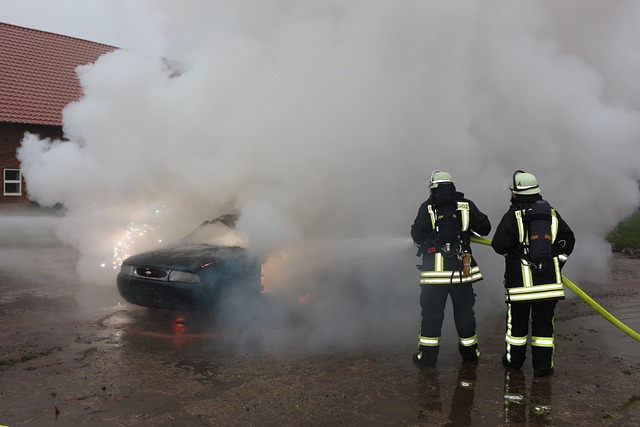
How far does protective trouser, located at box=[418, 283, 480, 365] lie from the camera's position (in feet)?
17.1

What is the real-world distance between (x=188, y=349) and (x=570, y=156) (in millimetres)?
5943

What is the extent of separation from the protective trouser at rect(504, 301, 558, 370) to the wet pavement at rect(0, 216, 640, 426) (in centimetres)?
15

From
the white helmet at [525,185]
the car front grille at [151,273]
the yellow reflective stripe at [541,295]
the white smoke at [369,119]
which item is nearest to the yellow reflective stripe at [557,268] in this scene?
the yellow reflective stripe at [541,295]

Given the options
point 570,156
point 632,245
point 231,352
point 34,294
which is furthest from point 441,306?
point 632,245

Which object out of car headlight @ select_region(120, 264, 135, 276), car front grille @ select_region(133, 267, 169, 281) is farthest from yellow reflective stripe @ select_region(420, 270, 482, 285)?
car headlight @ select_region(120, 264, 135, 276)

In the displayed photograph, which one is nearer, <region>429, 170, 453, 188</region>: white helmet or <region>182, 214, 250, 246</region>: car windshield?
<region>429, 170, 453, 188</region>: white helmet

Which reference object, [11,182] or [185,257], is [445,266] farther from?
[11,182]

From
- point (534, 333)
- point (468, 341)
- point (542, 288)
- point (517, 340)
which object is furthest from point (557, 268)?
point (468, 341)

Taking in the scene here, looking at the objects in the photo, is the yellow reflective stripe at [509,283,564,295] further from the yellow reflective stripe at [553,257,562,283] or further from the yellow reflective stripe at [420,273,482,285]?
the yellow reflective stripe at [420,273,482,285]

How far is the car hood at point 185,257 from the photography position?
6.71 meters

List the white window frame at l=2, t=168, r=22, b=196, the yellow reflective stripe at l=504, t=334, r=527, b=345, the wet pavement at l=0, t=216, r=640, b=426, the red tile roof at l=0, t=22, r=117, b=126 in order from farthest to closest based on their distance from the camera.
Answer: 1. the red tile roof at l=0, t=22, r=117, b=126
2. the white window frame at l=2, t=168, r=22, b=196
3. the yellow reflective stripe at l=504, t=334, r=527, b=345
4. the wet pavement at l=0, t=216, r=640, b=426

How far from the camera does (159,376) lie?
4.88m

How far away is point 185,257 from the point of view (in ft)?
22.7

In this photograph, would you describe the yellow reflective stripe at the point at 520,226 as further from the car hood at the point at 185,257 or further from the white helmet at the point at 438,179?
the car hood at the point at 185,257
